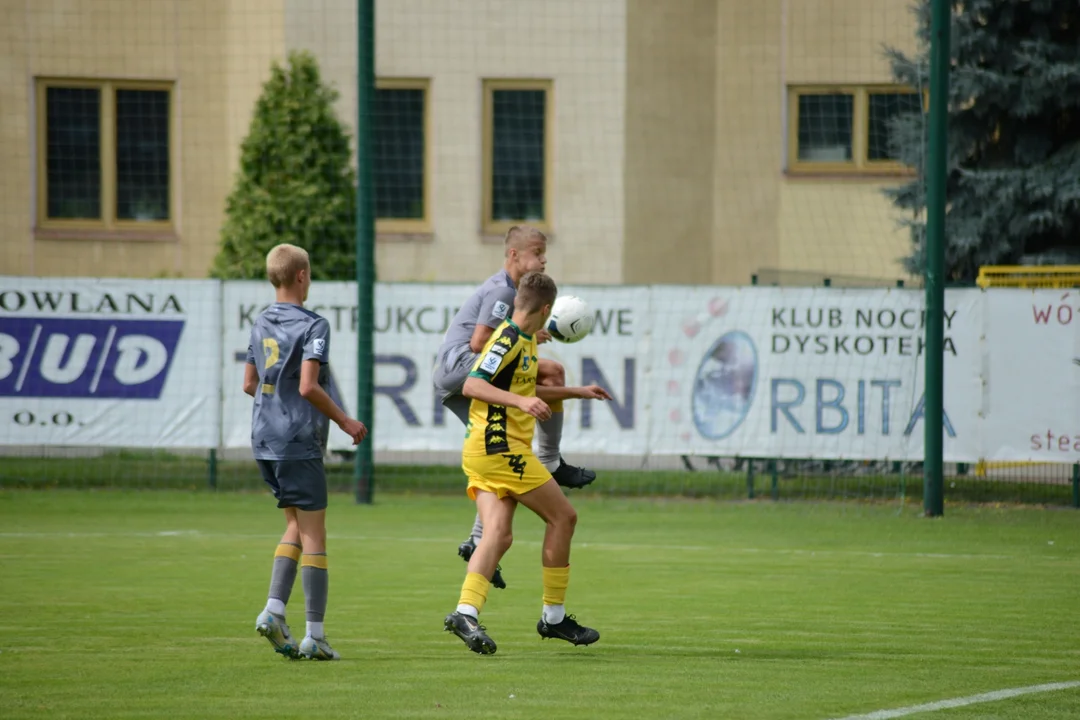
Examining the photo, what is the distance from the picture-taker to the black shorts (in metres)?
7.06

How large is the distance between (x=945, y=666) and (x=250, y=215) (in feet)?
47.2

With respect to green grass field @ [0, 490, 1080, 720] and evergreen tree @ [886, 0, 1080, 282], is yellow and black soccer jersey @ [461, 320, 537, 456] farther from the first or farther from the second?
evergreen tree @ [886, 0, 1080, 282]

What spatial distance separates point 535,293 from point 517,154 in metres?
16.1

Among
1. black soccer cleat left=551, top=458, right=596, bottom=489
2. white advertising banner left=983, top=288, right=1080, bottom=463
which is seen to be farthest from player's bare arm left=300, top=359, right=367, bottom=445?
white advertising banner left=983, top=288, right=1080, bottom=463

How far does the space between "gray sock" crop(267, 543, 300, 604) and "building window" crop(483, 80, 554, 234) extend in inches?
626

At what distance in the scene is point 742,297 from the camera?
1623 centimetres

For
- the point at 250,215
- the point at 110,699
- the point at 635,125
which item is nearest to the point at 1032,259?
the point at 635,125

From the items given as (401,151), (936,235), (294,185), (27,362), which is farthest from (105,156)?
(936,235)

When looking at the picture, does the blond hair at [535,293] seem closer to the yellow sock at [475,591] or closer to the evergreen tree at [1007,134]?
the yellow sock at [475,591]

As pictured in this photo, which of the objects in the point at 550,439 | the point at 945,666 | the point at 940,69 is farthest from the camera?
the point at 940,69

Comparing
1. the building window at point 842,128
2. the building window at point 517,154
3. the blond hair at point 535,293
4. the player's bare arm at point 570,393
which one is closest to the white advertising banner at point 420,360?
the building window at point 517,154

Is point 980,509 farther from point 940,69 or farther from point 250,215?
point 250,215

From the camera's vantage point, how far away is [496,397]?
7.02m

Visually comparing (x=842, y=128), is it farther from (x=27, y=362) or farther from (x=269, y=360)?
(x=269, y=360)
